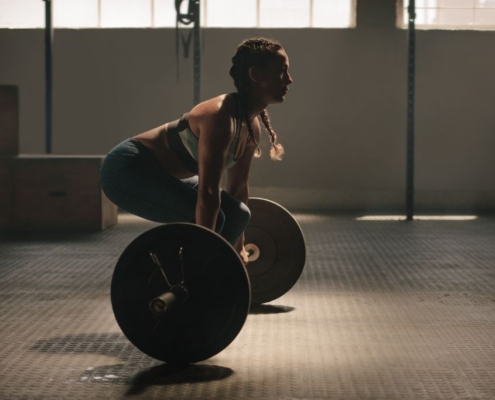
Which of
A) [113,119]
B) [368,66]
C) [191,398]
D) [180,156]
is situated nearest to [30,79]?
[113,119]

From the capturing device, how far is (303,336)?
129 inches

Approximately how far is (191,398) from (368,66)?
6923 mm

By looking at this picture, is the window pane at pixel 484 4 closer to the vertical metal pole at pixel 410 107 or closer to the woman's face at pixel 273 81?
the vertical metal pole at pixel 410 107

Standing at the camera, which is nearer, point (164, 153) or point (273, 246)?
point (164, 153)

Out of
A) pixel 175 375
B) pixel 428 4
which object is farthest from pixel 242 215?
pixel 428 4

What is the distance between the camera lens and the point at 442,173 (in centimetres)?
912

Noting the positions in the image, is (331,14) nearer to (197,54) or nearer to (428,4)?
(428,4)

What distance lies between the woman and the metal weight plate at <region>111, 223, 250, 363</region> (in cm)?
13

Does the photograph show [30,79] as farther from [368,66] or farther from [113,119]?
[368,66]

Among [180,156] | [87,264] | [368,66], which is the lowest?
[87,264]

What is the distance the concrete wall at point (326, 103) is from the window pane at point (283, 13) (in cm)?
13

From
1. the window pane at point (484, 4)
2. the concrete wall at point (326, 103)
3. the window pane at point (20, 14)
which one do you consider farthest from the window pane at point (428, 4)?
the window pane at point (20, 14)

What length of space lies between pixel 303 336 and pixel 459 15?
6.50 meters

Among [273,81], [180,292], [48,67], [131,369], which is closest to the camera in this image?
[180,292]
